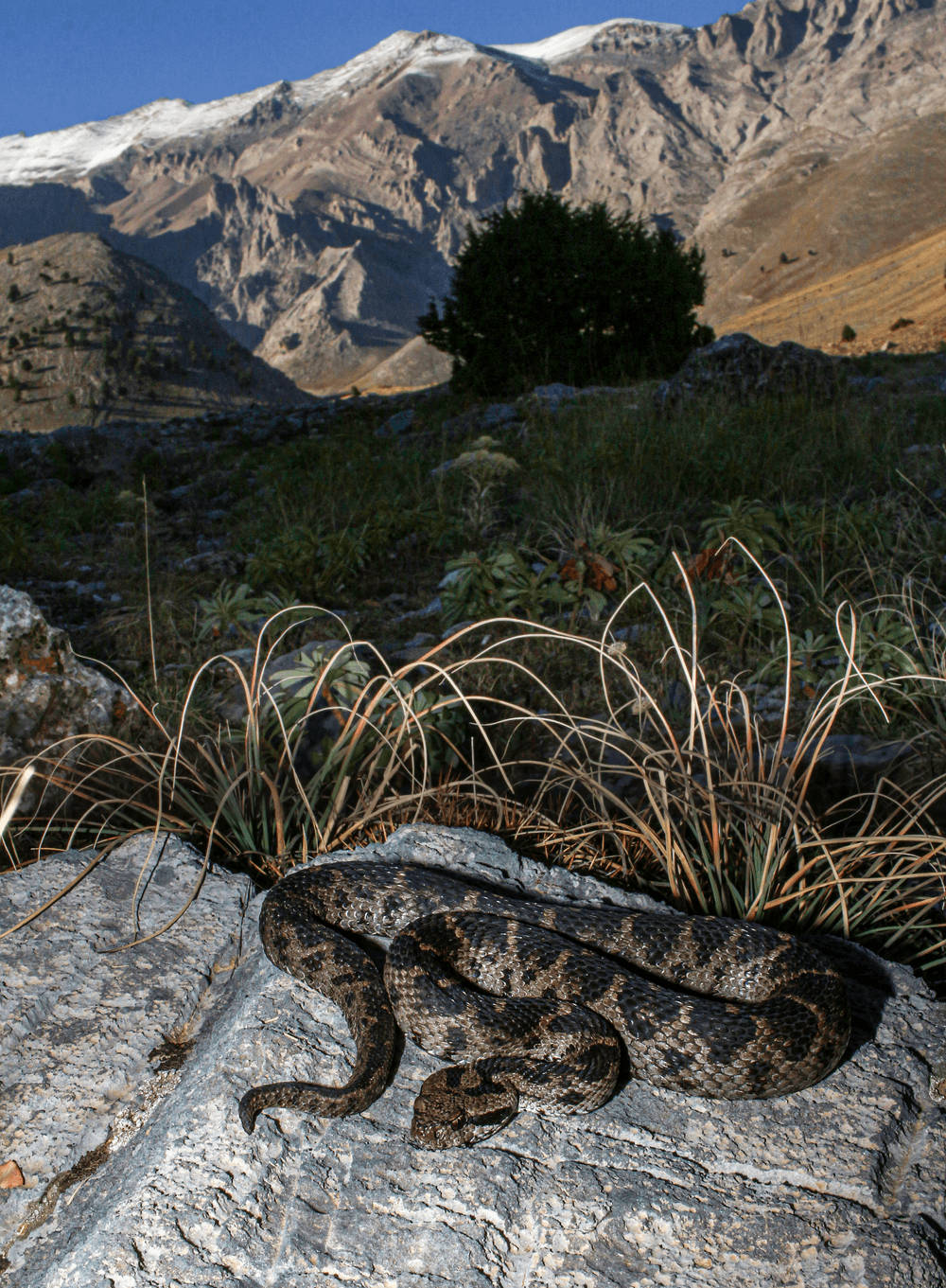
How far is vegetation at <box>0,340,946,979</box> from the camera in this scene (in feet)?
10.8

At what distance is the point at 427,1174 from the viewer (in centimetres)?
204

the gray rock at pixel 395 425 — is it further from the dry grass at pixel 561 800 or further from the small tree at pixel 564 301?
the dry grass at pixel 561 800

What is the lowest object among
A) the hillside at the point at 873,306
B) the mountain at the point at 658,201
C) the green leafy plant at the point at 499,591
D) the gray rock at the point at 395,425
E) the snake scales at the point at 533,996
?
the snake scales at the point at 533,996

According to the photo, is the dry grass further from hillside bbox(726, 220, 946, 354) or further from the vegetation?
hillside bbox(726, 220, 946, 354)

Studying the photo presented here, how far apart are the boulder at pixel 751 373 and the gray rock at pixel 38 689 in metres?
9.29

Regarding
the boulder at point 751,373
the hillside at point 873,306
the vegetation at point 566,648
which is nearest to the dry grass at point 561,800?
the vegetation at point 566,648

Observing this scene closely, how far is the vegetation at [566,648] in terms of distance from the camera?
130 inches

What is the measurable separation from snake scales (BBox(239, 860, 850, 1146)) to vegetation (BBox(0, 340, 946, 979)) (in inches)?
15.7

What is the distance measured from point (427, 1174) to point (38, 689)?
3012 mm

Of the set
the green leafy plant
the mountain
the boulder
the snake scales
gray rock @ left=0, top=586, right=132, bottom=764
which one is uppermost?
the mountain

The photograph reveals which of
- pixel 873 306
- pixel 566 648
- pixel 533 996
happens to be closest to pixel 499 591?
pixel 566 648

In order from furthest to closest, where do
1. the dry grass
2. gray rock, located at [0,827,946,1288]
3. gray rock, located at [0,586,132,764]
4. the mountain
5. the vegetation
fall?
the mountain → gray rock, located at [0,586,132,764] → the vegetation → the dry grass → gray rock, located at [0,827,946,1288]

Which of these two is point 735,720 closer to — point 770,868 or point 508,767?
point 508,767

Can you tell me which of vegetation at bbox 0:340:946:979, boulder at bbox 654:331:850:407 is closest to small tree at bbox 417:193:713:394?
boulder at bbox 654:331:850:407
